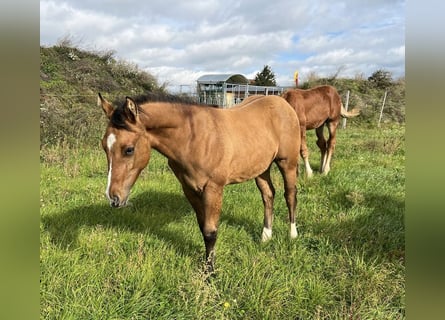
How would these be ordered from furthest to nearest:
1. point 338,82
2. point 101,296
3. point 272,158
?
point 338,82 < point 272,158 < point 101,296

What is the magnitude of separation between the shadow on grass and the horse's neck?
3.82 ft

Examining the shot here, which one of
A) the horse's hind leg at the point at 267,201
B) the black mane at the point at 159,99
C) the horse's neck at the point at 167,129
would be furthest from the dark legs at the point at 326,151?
the horse's neck at the point at 167,129

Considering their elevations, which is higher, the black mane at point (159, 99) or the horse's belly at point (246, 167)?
the black mane at point (159, 99)

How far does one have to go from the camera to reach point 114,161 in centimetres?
270

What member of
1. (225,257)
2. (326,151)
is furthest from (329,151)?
(225,257)

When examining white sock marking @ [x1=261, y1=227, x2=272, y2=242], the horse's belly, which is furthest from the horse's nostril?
white sock marking @ [x1=261, y1=227, x2=272, y2=242]

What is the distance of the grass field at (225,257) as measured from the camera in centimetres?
254

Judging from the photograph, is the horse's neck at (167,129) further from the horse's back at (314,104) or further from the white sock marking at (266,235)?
the horse's back at (314,104)

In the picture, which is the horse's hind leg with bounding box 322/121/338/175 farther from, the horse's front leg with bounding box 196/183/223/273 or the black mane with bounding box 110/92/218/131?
the black mane with bounding box 110/92/218/131

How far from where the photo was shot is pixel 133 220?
4.23 metres

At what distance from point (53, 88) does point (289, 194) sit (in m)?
11.6
